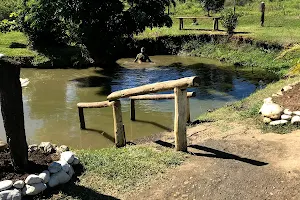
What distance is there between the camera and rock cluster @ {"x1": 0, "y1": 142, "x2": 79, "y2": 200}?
5.16 m

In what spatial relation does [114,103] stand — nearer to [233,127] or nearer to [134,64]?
[233,127]

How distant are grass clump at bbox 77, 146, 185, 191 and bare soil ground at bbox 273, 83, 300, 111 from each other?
3.22 meters

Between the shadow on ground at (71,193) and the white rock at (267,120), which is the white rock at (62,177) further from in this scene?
the white rock at (267,120)

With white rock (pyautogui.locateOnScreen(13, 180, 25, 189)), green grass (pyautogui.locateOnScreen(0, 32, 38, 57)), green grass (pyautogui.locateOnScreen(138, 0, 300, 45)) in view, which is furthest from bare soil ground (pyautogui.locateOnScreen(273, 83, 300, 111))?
green grass (pyautogui.locateOnScreen(0, 32, 38, 57))

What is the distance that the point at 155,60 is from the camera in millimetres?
20016

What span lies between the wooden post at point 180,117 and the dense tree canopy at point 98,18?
10300 mm

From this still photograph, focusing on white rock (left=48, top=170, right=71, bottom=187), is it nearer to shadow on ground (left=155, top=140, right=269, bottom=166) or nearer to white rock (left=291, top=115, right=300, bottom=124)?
shadow on ground (left=155, top=140, right=269, bottom=166)

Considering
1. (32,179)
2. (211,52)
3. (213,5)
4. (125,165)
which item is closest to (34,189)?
(32,179)

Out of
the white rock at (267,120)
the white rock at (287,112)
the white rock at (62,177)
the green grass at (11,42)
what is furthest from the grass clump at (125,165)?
the green grass at (11,42)

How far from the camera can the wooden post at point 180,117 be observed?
6.72 metres

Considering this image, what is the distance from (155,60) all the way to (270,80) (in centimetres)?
648

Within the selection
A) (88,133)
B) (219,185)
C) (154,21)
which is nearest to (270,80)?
(154,21)

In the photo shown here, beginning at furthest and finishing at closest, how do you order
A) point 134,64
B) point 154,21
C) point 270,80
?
point 134,64
point 154,21
point 270,80

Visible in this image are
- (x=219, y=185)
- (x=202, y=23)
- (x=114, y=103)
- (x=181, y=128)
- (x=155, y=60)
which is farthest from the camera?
(x=202, y=23)
